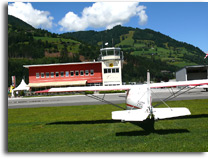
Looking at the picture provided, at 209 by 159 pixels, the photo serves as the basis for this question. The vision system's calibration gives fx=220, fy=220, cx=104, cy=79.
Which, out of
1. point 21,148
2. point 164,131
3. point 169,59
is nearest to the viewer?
point 21,148

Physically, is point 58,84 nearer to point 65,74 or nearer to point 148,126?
point 65,74

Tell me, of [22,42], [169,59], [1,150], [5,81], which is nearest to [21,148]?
[1,150]

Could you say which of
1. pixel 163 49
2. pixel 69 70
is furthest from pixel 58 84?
pixel 163 49

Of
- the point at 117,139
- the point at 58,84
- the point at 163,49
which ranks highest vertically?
the point at 163,49

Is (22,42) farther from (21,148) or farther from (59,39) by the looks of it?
(21,148)

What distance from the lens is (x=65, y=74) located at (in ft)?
169

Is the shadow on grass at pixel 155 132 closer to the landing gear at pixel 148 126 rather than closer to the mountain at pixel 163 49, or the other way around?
the landing gear at pixel 148 126

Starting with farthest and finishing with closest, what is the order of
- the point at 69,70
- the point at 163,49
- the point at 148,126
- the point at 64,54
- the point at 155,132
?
the point at 163,49
the point at 64,54
the point at 69,70
the point at 148,126
the point at 155,132

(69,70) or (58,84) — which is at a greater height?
(69,70)

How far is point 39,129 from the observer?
10.3 meters

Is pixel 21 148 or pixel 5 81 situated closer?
pixel 5 81

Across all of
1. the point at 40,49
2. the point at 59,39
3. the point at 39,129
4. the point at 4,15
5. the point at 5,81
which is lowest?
the point at 39,129

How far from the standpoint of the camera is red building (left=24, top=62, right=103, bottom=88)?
50.6 m

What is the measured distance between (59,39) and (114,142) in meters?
92.7
